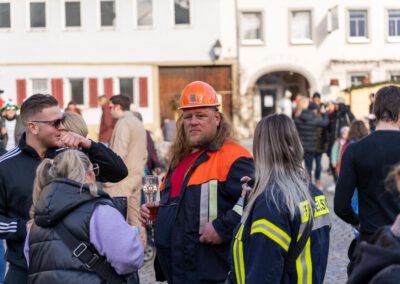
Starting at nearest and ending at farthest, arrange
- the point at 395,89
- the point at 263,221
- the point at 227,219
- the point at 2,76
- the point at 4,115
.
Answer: the point at 263,221
the point at 227,219
the point at 395,89
the point at 4,115
the point at 2,76

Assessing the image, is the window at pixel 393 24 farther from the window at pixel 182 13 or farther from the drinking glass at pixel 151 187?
the drinking glass at pixel 151 187

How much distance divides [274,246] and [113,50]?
30.1 m

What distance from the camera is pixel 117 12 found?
33.6 m

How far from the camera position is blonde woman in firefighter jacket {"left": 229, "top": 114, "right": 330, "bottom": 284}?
144 inches

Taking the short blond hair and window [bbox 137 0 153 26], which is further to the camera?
window [bbox 137 0 153 26]

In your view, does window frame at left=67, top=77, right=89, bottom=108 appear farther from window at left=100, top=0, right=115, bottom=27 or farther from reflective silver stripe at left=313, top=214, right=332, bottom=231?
reflective silver stripe at left=313, top=214, right=332, bottom=231

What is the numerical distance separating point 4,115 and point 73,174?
939 cm

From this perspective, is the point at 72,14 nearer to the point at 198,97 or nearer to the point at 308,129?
the point at 308,129

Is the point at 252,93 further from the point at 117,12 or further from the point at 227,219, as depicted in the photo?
the point at 227,219

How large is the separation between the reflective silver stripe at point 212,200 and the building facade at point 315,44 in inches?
1145

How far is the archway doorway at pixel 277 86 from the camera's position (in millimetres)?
34938

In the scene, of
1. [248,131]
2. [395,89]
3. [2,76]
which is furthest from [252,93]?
[395,89]

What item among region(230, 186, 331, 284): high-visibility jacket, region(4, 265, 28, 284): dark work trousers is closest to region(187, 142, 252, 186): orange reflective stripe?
region(230, 186, 331, 284): high-visibility jacket

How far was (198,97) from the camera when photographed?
4.78 m
